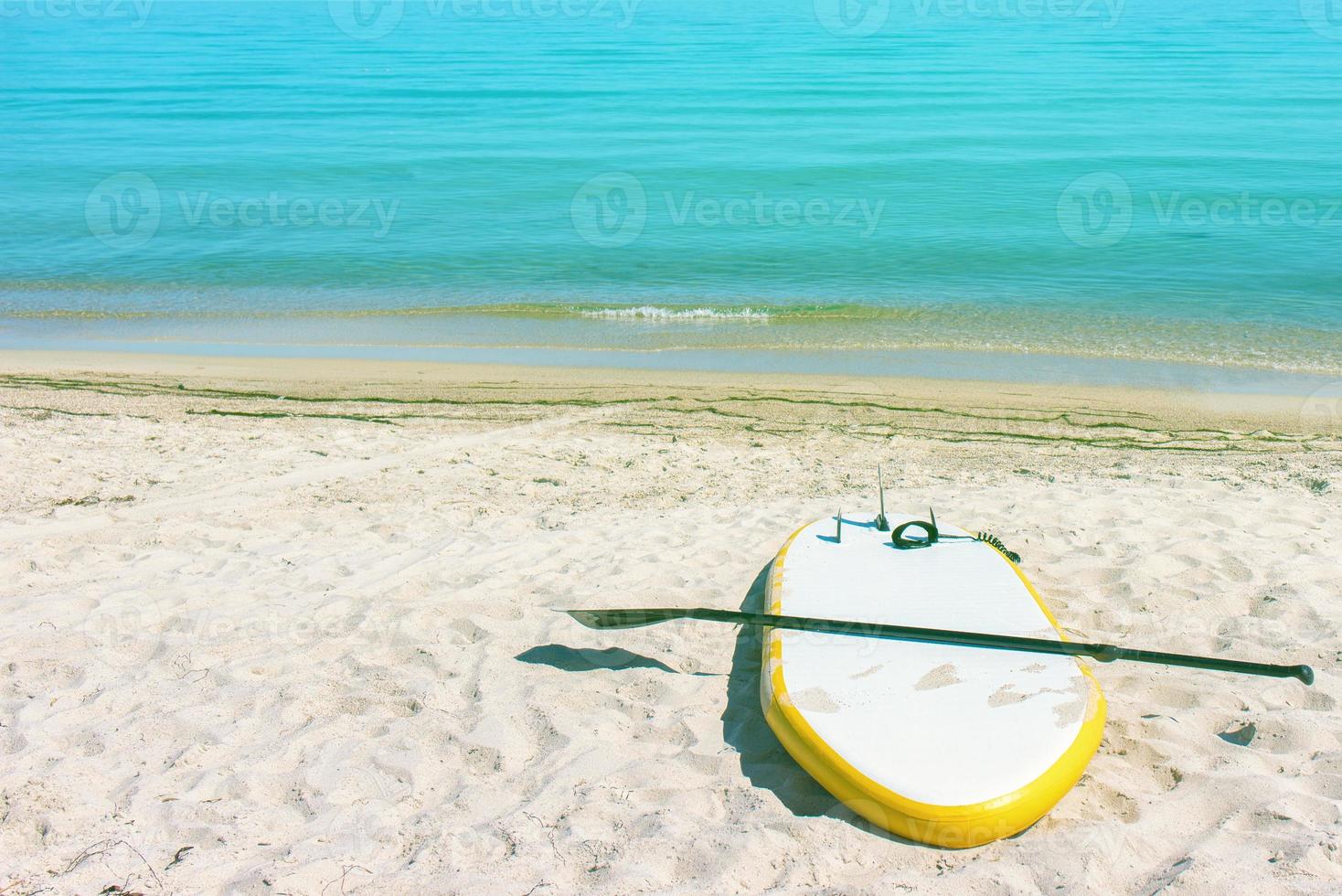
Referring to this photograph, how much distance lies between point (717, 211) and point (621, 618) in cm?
1492

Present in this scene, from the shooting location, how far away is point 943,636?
4.14 metres

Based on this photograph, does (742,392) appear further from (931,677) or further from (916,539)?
(931,677)

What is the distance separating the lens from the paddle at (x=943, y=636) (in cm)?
384

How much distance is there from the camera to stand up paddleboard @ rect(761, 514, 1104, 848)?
10.8 feet

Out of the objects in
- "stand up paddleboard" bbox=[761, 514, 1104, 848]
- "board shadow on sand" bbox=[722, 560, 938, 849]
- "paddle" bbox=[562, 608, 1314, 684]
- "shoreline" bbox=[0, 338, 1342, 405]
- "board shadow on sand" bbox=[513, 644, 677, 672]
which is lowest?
"board shadow on sand" bbox=[722, 560, 938, 849]

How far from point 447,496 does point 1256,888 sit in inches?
201

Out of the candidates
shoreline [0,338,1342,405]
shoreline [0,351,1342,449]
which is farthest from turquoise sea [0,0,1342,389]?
shoreline [0,351,1342,449]

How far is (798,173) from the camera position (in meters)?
21.3

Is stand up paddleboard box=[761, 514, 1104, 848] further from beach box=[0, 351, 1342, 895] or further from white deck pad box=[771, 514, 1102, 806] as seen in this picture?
beach box=[0, 351, 1342, 895]

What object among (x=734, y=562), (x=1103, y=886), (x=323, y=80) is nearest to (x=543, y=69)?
(x=323, y=80)

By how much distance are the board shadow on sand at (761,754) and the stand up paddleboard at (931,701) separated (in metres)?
0.08

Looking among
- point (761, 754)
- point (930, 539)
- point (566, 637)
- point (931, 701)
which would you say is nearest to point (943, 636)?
point (931, 701)

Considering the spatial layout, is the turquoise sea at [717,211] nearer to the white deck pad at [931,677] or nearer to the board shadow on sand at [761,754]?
the white deck pad at [931,677]

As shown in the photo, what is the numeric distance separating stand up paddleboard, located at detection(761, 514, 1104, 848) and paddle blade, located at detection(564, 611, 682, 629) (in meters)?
0.51
